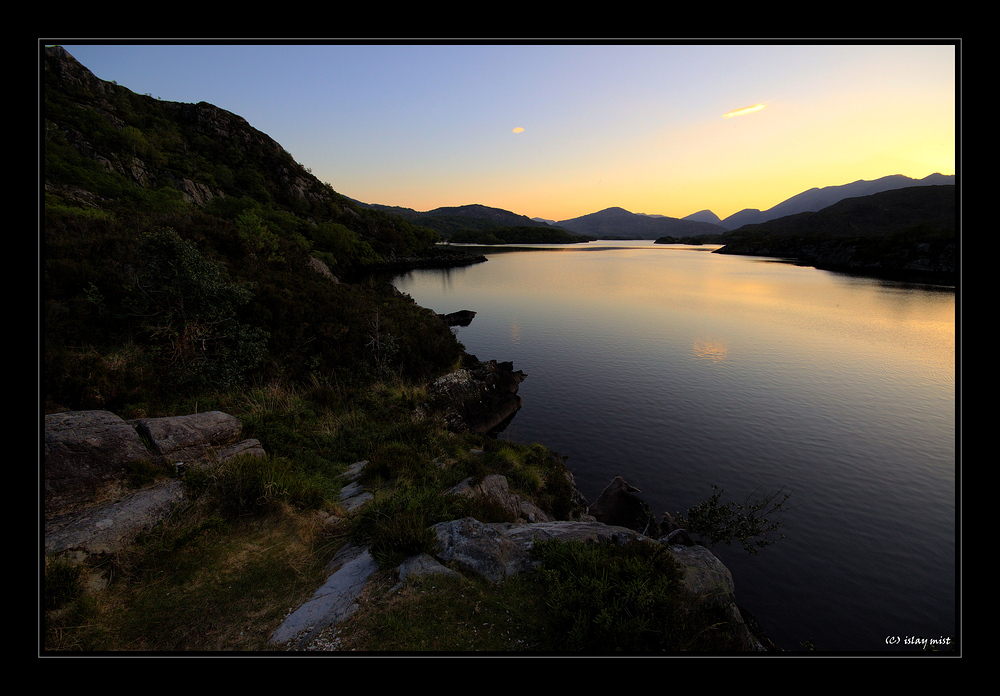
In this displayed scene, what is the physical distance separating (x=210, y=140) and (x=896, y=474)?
133 meters

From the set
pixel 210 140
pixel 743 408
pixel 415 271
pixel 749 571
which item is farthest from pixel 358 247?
pixel 749 571

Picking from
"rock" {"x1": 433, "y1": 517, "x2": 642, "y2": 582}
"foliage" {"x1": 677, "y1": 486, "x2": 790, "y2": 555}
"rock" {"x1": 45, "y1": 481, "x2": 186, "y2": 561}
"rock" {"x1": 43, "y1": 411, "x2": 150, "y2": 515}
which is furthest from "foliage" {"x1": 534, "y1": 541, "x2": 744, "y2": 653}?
"foliage" {"x1": 677, "y1": 486, "x2": 790, "y2": 555}

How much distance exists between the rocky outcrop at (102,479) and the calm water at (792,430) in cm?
1376

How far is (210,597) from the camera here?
5191 mm

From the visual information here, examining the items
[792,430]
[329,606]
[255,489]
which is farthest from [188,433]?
[792,430]

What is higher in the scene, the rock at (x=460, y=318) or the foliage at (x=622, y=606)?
the rock at (x=460, y=318)

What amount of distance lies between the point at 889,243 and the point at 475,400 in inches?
5372

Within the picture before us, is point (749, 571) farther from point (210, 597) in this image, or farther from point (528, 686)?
point (210, 597)

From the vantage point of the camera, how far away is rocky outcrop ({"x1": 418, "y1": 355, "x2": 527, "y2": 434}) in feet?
62.2

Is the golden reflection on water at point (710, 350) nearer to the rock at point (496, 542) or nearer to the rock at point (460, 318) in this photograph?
the rock at point (460, 318)

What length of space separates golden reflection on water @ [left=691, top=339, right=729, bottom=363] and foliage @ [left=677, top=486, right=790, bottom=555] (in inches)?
736

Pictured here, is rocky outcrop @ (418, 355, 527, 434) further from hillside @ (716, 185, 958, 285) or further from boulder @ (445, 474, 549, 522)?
hillside @ (716, 185, 958, 285)

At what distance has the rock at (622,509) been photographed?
40.5 feet

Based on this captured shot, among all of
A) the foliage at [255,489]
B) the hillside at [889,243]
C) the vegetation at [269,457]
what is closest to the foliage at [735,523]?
the vegetation at [269,457]
